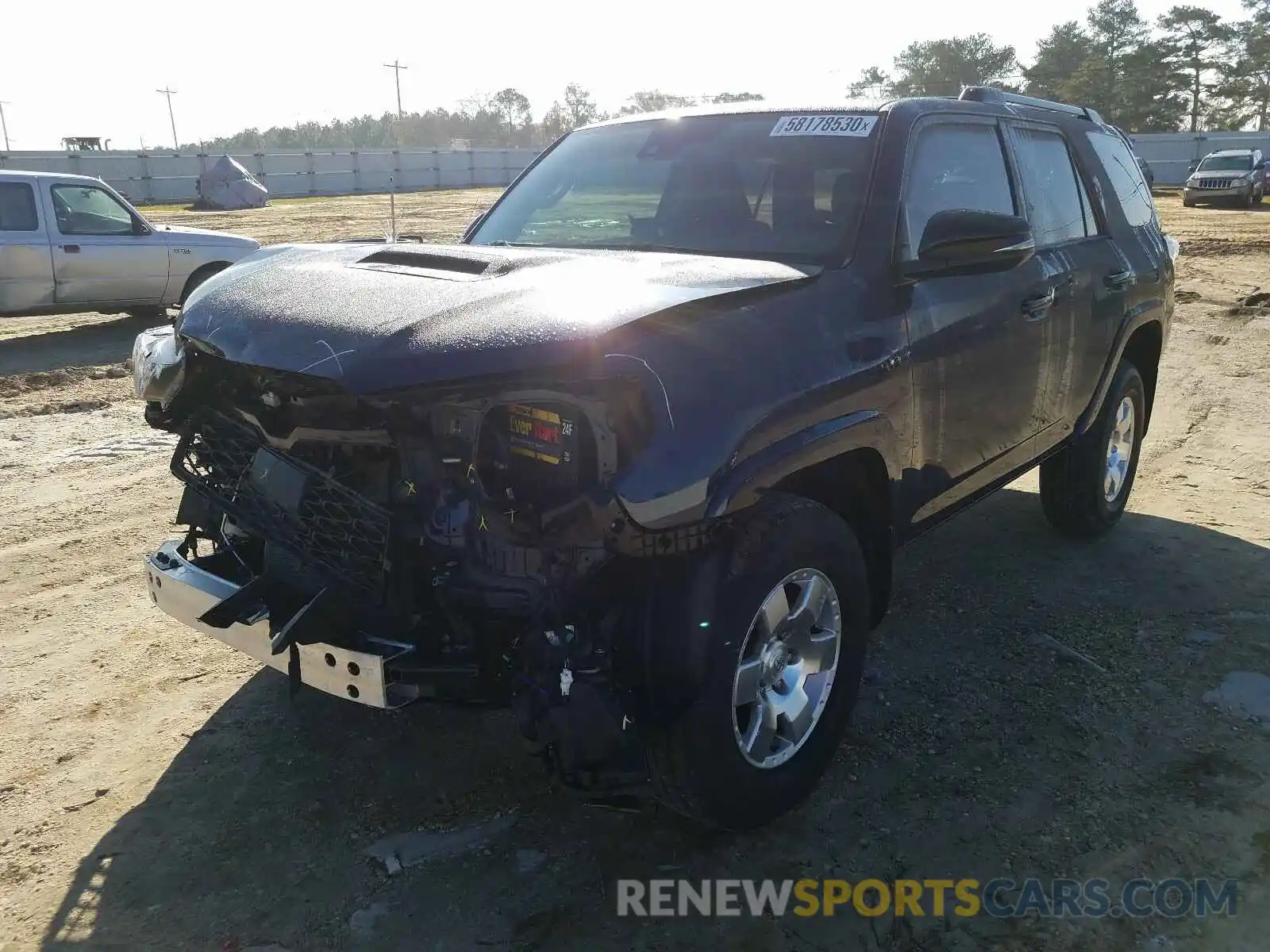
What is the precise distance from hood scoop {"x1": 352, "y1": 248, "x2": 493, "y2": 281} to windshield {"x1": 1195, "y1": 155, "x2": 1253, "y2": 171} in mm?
31732

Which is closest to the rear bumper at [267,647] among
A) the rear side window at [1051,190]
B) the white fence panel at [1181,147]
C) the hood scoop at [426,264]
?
the hood scoop at [426,264]

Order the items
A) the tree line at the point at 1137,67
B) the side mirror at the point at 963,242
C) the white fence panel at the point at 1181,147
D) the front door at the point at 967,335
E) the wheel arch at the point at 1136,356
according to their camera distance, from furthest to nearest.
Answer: the tree line at the point at 1137,67
the white fence panel at the point at 1181,147
the wheel arch at the point at 1136,356
the front door at the point at 967,335
the side mirror at the point at 963,242

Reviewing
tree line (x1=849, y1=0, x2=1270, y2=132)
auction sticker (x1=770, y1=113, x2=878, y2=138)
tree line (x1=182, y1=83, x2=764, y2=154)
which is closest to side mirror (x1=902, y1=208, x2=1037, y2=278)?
auction sticker (x1=770, y1=113, x2=878, y2=138)

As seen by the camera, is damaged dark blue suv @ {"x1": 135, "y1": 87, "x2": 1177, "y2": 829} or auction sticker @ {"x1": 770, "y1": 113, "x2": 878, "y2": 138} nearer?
damaged dark blue suv @ {"x1": 135, "y1": 87, "x2": 1177, "y2": 829}

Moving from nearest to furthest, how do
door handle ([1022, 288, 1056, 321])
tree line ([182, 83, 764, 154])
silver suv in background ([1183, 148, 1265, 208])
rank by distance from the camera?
door handle ([1022, 288, 1056, 321]) → silver suv in background ([1183, 148, 1265, 208]) → tree line ([182, 83, 764, 154])

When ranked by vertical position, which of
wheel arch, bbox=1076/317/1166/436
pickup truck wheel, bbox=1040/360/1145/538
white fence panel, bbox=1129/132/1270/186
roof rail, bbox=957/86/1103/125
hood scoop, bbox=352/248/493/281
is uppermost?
white fence panel, bbox=1129/132/1270/186

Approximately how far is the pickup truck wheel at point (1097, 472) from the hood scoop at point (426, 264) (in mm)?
3261

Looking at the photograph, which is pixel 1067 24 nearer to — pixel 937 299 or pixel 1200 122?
pixel 1200 122

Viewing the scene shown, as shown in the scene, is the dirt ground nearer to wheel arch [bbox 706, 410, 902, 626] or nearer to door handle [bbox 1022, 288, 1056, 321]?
wheel arch [bbox 706, 410, 902, 626]

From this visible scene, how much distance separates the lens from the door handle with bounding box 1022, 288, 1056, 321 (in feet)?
13.1

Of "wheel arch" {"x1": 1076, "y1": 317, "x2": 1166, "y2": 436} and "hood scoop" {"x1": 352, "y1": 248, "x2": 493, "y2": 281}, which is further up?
"hood scoop" {"x1": 352, "y1": 248, "x2": 493, "y2": 281}

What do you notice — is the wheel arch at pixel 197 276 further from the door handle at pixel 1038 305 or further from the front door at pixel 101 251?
the door handle at pixel 1038 305

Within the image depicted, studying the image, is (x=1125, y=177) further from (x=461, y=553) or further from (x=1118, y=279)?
(x=461, y=553)

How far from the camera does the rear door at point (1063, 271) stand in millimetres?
4238
